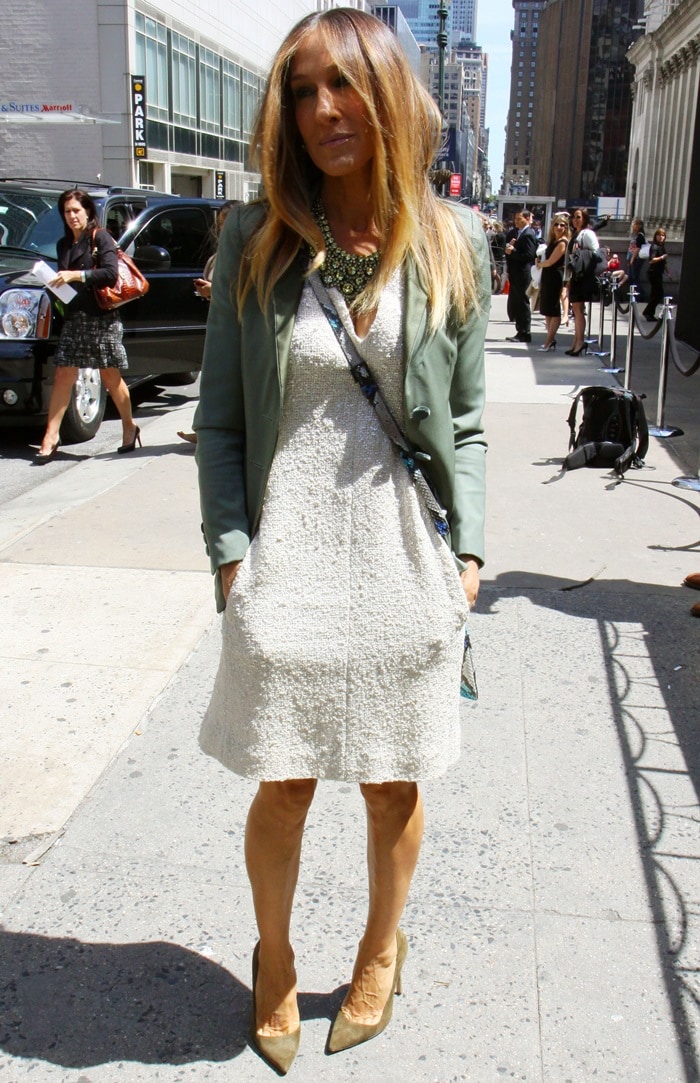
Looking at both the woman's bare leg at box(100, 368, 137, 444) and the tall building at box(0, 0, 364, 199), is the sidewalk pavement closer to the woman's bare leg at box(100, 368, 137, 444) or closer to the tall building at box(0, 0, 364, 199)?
the woman's bare leg at box(100, 368, 137, 444)

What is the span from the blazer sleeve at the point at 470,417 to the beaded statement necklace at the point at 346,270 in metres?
0.23

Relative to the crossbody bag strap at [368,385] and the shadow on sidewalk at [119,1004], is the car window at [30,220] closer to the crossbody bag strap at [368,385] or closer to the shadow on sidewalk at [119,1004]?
the shadow on sidewalk at [119,1004]

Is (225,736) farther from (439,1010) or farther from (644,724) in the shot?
(644,724)

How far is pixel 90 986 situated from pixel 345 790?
44.1 inches

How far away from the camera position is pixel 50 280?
25.3 feet

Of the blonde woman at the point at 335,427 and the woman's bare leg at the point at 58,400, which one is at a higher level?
the blonde woman at the point at 335,427

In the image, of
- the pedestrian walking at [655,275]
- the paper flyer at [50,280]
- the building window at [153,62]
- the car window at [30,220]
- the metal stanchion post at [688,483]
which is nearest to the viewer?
the metal stanchion post at [688,483]

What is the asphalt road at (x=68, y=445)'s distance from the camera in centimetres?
790

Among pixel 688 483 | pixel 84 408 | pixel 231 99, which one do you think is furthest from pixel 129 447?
pixel 231 99

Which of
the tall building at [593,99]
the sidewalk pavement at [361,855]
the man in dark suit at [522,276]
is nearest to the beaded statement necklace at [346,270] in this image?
the sidewalk pavement at [361,855]

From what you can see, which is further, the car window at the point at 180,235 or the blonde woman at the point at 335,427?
the car window at the point at 180,235

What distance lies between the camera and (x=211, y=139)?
45438 mm

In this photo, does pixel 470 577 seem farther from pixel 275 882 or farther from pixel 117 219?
pixel 117 219

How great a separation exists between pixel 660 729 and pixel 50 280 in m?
5.51
